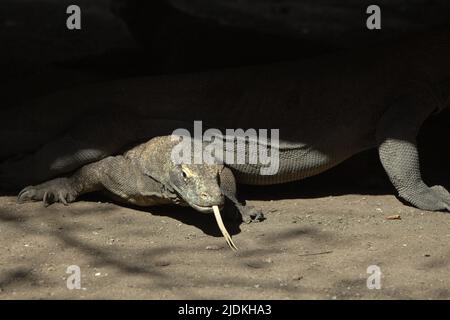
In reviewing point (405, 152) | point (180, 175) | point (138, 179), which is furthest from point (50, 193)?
point (405, 152)

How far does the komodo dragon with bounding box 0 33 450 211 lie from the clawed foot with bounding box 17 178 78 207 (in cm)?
15

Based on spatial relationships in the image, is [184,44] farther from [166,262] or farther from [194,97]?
[166,262]

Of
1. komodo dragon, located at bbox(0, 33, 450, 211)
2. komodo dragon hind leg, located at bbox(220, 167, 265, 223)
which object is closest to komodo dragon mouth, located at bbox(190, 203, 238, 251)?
komodo dragon hind leg, located at bbox(220, 167, 265, 223)

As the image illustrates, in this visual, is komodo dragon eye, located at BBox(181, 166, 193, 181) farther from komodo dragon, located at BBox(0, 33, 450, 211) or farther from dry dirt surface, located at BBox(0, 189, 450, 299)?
komodo dragon, located at BBox(0, 33, 450, 211)

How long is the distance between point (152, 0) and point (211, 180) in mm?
2433

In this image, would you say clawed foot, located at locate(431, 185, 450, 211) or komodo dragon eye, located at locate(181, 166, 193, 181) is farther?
clawed foot, located at locate(431, 185, 450, 211)

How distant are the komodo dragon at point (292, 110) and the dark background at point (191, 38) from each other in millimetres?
469

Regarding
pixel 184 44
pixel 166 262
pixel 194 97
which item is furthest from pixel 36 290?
pixel 184 44

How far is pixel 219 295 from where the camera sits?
420 cm

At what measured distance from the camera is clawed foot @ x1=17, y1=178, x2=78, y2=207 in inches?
222

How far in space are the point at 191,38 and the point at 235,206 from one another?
1937 mm

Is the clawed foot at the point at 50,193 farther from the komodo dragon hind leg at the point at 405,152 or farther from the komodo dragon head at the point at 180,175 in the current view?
the komodo dragon hind leg at the point at 405,152

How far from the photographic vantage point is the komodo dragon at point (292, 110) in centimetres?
587

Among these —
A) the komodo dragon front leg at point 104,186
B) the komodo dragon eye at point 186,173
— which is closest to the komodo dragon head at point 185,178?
the komodo dragon eye at point 186,173
